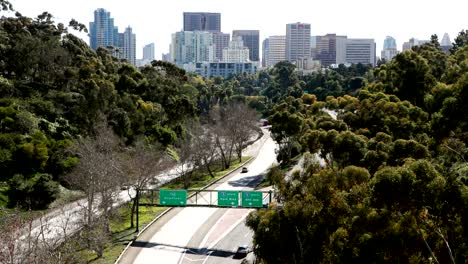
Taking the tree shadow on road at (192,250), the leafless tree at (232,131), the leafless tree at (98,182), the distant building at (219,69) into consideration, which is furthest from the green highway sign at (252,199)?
the distant building at (219,69)

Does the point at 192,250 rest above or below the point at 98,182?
below

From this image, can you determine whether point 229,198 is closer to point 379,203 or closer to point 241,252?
point 241,252

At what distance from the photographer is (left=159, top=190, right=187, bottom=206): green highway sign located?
34.9 m

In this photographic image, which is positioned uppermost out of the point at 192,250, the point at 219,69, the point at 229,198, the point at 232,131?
the point at 219,69

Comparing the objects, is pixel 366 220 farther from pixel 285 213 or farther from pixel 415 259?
pixel 285 213

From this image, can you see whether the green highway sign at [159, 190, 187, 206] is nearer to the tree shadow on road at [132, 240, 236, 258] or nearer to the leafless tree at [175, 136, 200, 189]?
the tree shadow on road at [132, 240, 236, 258]

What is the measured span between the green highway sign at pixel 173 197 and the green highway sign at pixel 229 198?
7.51ft

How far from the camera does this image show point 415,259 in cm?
1316

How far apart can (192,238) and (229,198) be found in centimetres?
367

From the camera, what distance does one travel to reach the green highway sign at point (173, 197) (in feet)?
115

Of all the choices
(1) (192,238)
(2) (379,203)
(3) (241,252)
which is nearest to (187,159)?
(1) (192,238)

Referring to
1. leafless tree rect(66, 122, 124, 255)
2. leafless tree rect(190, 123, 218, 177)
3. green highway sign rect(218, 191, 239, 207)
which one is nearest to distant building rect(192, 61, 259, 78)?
leafless tree rect(190, 123, 218, 177)

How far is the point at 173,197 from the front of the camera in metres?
35.2

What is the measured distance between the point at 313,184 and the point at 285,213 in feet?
4.17
